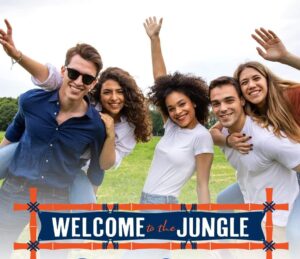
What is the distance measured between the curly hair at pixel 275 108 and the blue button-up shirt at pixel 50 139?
1.38 metres

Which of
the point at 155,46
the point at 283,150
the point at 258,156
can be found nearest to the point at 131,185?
the point at 155,46

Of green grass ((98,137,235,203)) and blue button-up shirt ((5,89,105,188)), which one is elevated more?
green grass ((98,137,235,203))

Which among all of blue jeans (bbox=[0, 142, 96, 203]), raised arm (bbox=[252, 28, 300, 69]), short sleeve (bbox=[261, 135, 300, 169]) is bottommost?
blue jeans (bbox=[0, 142, 96, 203])

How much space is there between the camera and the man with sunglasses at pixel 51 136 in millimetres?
3990

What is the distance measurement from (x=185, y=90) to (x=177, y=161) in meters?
0.73

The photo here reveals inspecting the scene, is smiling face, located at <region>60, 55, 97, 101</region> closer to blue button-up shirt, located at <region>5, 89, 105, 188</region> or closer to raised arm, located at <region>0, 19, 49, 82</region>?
blue button-up shirt, located at <region>5, 89, 105, 188</region>

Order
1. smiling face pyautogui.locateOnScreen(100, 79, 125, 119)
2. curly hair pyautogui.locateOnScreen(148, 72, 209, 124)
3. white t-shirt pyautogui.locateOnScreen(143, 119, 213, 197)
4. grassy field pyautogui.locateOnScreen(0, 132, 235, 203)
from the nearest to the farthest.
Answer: white t-shirt pyautogui.locateOnScreen(143, 119, 213, 197)
curly hair pyautogui.locateOnScreen(148, 72, 209, 124)
smiling face pyautogui.locateOnScreen(100, 79, 125, 119)
grassy field pyautogui.locateOnScreen(0, 132, 235, 203)

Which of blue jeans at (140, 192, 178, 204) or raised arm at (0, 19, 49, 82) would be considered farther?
blue jeans at (140, 192, 178, 204)

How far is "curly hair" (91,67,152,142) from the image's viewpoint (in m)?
4.73

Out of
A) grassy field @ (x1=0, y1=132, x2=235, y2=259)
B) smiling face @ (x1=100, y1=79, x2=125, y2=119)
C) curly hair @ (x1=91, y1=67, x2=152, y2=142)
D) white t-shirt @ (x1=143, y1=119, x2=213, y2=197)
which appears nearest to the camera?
white t-shirt @ (x1=143, y1=119, x2=213, y2=197)

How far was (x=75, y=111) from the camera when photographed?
412 centimetres

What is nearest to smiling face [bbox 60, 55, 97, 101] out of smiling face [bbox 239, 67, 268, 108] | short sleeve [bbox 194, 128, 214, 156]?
short sleeve [bbox 194, 128, 214, 156]

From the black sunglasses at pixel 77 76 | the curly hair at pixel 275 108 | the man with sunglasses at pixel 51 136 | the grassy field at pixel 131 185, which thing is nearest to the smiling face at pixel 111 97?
the man with sunglasses at pixel 51 136

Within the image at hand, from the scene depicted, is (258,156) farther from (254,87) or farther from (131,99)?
(131,99)
